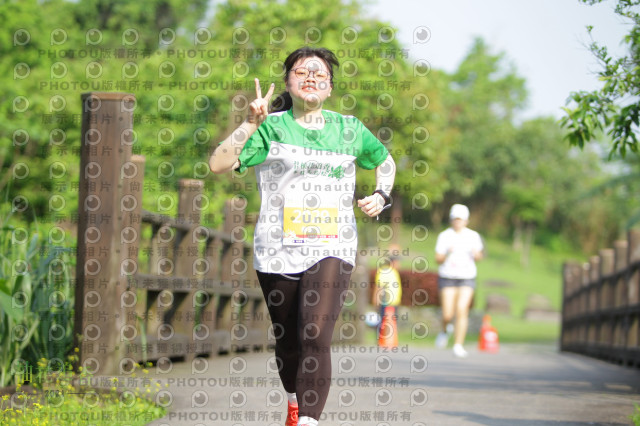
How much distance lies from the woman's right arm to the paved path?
4.55 feet

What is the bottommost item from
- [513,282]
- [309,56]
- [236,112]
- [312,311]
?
[312,311]

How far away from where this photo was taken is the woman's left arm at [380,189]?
4328 millimetres

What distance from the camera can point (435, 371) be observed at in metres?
8.96

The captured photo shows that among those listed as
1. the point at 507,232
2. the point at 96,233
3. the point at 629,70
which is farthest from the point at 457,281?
the point at 507,232

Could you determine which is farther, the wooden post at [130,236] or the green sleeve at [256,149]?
the wooden post at [130,236]

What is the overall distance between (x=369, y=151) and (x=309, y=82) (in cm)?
45

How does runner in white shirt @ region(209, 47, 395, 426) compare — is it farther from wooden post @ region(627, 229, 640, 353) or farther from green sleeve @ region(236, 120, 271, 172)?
wooden post @ region(627, 229, 640, 353)

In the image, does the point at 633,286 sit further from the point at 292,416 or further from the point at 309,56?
the point at 309,56

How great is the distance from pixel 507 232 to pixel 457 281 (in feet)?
185

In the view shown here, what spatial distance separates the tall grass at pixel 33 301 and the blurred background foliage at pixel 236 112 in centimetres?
86

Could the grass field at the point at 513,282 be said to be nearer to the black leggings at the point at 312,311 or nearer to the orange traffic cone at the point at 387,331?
the orange traffic cone at the point at 387,331

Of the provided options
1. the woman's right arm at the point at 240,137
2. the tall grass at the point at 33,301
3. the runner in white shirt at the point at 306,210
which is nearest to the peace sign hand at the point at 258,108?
the woman's right arm at the point at 240,137

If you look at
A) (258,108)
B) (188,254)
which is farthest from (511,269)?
(258,108)

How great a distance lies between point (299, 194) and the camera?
4242 mm
